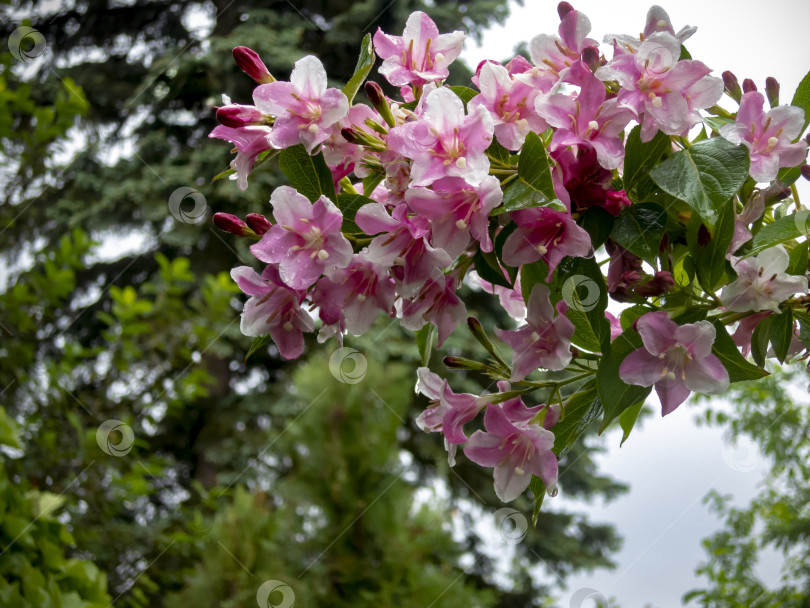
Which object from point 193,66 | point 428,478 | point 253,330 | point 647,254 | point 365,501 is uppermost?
point 647,254

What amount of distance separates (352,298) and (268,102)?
6.0 inches

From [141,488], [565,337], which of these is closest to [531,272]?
[565,337]

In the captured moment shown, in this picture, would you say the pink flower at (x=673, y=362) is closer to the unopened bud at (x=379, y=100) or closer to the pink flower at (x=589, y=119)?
the pink flower at (x=589, y=119)

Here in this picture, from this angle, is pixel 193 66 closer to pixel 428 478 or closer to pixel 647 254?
pixel 428 478

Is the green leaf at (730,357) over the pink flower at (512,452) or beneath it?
over

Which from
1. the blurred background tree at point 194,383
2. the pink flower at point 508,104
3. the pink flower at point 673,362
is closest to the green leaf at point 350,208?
the pink flower at point 508,104

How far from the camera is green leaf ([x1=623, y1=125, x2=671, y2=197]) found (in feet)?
1.83

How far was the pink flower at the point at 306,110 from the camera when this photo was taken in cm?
54

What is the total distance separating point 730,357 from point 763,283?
6cm

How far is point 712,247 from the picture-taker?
558 millimetres

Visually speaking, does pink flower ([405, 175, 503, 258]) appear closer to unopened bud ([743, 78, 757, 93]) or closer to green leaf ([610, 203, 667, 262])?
green leaf ([610, 203, 667, 262])

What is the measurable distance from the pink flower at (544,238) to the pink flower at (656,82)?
9 cm

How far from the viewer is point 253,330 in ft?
1.90

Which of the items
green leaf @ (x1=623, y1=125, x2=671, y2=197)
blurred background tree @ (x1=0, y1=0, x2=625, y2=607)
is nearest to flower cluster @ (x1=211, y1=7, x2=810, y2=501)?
green leaf @ (x1=623, y1=125, x2=671, y2=197)
